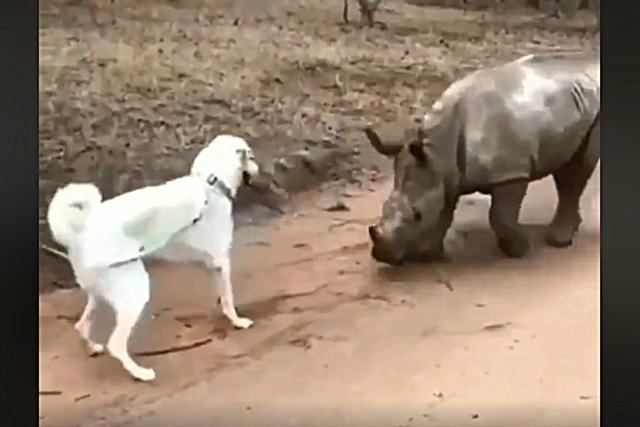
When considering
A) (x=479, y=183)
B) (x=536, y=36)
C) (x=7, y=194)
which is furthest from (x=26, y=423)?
(x=536, y=36)

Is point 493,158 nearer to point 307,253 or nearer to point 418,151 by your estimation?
point 418,151

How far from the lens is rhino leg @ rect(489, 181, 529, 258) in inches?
38.7

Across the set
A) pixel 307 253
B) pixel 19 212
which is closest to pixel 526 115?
pixel 307 253

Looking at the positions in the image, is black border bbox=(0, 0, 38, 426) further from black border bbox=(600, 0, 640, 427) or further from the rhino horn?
black border bbox=(600, 0, 640, 427)

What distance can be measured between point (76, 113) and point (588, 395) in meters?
0.58

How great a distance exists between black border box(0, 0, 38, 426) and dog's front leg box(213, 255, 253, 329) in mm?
180

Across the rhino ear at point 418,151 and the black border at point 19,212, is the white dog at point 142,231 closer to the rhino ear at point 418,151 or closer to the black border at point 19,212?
the black border at point 19,212

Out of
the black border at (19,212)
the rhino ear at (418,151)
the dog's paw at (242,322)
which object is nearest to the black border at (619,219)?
the rhino ear at (418,151)

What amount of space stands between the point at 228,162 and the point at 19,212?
0.70 ft

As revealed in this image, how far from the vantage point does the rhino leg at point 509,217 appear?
98cm

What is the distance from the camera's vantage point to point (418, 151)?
0.99 meters

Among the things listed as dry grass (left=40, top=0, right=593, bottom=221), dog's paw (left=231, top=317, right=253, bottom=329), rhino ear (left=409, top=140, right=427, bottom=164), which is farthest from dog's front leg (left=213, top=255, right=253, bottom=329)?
rhino ear (left=409, top=140, right=427, bottom=164)

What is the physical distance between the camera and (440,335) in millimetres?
969

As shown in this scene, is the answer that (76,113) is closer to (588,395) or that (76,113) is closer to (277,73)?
(277,73)
